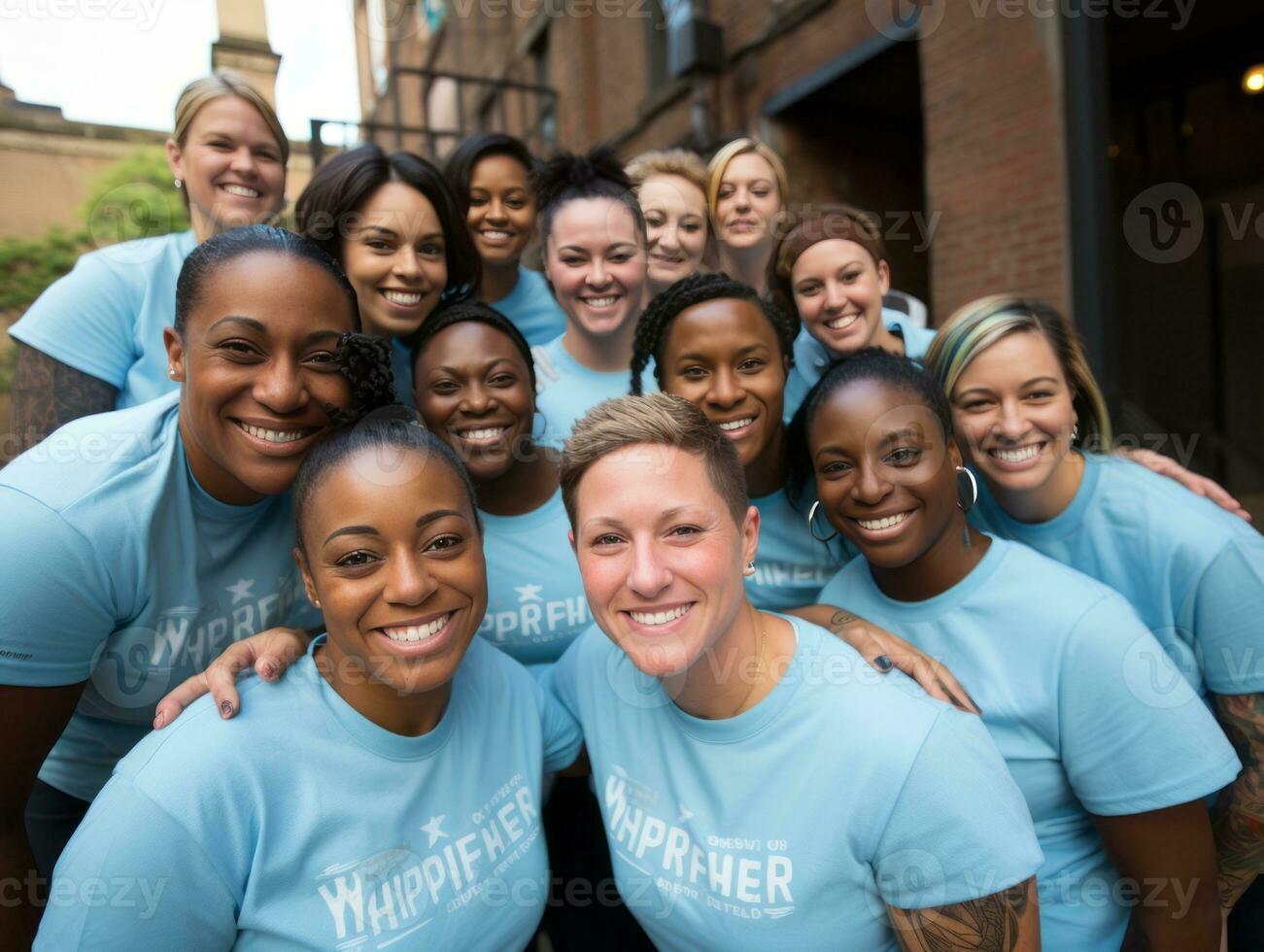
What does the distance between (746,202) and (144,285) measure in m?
2.45

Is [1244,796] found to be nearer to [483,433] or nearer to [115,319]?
[483,433]

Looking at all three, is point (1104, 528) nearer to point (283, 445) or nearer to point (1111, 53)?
point (283, 445)

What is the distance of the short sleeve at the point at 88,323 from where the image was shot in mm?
2199

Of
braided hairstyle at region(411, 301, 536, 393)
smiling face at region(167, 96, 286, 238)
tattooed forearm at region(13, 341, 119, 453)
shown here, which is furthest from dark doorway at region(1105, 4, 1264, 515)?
tattooed forearm at region(13, 341, 119, 453)

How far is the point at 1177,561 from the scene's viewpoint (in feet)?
6.68

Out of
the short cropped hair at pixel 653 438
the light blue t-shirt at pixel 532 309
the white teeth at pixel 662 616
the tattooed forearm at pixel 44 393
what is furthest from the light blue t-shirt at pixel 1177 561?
the tattooed forearm at pixel 44 393

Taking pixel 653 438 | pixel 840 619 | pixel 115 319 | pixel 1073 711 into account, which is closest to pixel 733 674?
pixel 840 619

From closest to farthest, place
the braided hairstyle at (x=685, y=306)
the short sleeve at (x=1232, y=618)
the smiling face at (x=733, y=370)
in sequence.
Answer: the short sleeve at (x=1232, y=618), the smiling face at (x=733, y=370), the braided hairstyle at (x=685, y=306)

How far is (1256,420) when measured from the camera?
769 cm

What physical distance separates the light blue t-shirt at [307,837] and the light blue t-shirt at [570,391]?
4.07ft

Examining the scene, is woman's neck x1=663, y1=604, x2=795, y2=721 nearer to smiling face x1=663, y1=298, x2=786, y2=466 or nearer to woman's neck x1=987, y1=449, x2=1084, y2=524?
smiling face x1=663, y1=298, x2=786, y2=466

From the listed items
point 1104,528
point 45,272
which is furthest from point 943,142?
point 45,272

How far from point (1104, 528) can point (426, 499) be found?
1806 mm

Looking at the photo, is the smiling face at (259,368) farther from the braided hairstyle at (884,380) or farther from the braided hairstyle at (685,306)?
the braided hairstyle at (884,380)
